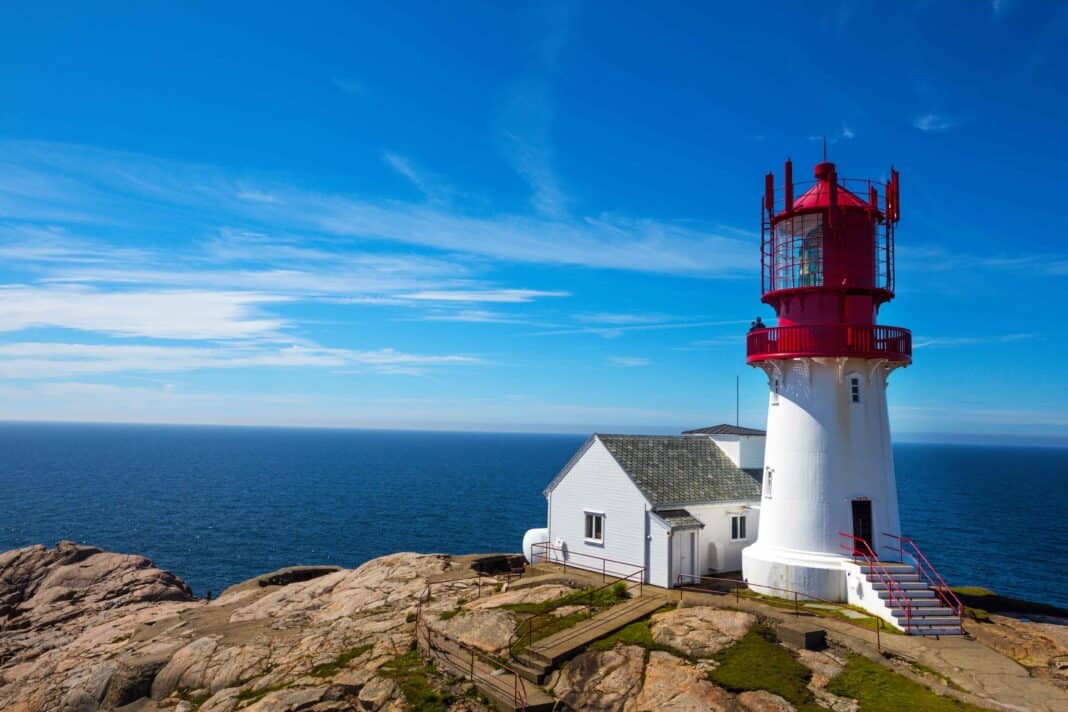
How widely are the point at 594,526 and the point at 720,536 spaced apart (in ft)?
17.8

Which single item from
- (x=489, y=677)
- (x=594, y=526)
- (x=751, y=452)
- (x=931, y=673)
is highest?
(x=751, y=452)

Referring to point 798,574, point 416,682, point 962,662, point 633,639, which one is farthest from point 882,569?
point 416,682

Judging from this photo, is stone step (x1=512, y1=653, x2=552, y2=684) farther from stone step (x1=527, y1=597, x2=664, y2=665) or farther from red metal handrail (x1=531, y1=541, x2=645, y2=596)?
red metal handrail (x1=531, y1=541, x2=645, y2=596)

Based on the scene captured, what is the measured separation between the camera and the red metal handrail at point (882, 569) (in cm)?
2150

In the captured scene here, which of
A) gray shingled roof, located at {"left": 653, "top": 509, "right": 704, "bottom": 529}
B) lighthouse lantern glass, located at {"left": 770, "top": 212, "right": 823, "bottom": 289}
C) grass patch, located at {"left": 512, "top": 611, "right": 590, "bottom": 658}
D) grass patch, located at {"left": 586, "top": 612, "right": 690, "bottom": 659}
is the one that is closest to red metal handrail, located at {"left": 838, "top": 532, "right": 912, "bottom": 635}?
gray shingled roof, located at {"left": 653, "top": 509, "right": 704, "bottom": 529}

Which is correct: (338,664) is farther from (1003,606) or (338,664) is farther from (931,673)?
(1003,606)

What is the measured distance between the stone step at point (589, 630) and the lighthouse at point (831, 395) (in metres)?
4.88

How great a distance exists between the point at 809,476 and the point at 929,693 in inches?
366

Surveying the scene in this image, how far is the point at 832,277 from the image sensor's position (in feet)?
82.7

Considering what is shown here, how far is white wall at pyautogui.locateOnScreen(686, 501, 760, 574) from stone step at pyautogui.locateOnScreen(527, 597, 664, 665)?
17.6 feet

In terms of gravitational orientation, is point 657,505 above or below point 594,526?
above

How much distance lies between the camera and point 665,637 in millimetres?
20875

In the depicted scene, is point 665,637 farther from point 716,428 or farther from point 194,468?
point 194,468

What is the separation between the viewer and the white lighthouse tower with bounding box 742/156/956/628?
976 inches
